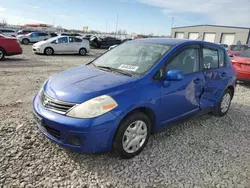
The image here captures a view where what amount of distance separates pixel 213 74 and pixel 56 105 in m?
2.94

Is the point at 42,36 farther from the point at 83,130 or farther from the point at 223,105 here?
the point at 83,130

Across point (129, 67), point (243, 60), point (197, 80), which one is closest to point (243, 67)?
point (243, 60)

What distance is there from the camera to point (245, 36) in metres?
37.4

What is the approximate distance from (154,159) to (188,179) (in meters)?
0.53

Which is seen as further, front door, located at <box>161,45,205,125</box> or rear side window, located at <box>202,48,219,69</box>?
rear side window, located at <box>202,48,219,69</box>

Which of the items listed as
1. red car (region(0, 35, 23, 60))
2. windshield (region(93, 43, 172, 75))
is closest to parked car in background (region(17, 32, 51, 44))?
red car (region(0, 35, 23, 60))

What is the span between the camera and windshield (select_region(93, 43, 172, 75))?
3.13 m

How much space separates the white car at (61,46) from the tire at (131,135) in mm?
13169

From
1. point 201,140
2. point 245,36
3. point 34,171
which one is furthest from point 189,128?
point 245,36

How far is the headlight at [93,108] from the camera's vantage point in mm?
2404

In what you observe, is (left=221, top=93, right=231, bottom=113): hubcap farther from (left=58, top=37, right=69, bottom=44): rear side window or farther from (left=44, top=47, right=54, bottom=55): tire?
(left=58, top=37, right=69, bottom=44): rear side window

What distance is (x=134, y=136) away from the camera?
112 inches

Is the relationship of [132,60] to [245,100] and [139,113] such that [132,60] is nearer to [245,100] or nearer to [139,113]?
[139,113]

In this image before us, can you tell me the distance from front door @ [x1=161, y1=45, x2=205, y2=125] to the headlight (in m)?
0.90
